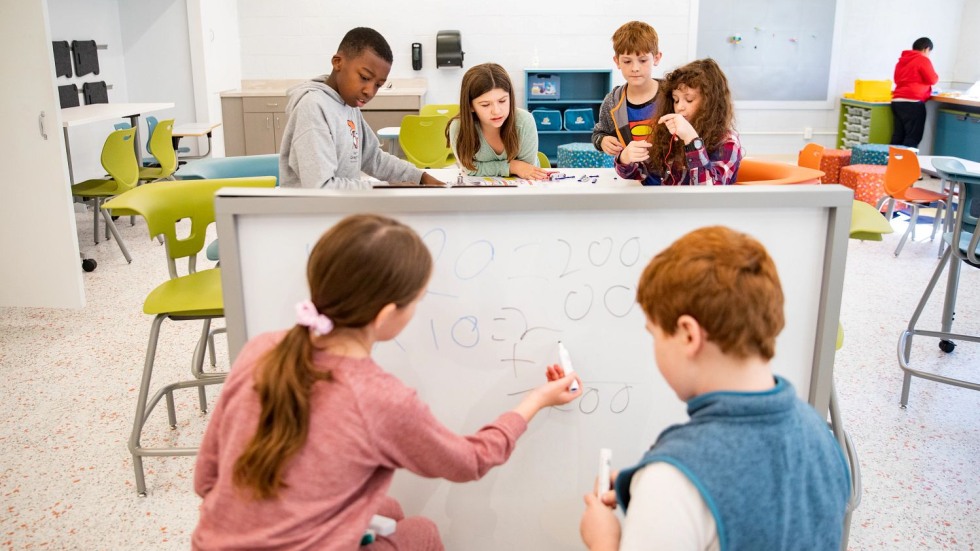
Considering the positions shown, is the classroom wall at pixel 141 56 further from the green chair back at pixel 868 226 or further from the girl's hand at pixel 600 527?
the girl's hand at pixel 600 527

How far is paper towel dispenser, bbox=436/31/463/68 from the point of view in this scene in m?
7.45

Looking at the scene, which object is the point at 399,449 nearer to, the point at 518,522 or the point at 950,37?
the point at 518,522

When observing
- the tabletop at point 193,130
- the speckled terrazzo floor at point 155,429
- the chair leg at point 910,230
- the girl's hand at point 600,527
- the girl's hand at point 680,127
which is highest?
the girl's hand at point 680,127

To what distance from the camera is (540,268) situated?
1.37 meters

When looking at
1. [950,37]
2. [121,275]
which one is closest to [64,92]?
[121,275]

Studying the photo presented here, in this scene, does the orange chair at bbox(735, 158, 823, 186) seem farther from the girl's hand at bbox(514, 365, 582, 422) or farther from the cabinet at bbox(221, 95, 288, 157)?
the cabinet at bbox(221, 95, 288, 157)

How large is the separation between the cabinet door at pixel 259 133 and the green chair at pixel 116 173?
258 cm

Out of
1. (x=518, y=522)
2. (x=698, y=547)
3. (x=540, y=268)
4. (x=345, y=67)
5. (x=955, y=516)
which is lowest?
(x=955, y=516)

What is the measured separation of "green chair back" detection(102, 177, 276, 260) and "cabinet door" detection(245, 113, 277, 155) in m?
5.03

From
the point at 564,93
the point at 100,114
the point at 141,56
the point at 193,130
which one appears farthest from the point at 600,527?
the point at 141,56

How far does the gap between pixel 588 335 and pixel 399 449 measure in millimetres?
467

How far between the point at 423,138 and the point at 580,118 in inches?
125

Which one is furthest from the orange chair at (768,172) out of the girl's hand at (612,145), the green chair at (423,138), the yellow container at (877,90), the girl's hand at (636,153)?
the yellow container at (877,90)

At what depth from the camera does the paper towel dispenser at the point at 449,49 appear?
745cm
